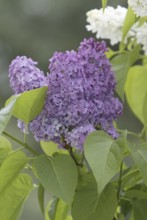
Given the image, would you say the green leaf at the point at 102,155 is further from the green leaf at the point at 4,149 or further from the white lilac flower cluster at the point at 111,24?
the white lilac flower cluster at the point at 111,24

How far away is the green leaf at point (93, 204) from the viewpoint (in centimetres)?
79

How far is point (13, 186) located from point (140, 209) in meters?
0.14

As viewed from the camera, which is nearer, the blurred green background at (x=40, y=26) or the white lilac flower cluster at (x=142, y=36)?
the white lilac flower cluster at (x=142, y=36)

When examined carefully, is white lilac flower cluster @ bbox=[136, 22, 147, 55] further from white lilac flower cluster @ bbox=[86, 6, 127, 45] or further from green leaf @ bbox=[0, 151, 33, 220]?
green leaf @ bbox=[0, 151, 33, 220]

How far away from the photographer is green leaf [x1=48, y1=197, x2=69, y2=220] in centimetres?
86

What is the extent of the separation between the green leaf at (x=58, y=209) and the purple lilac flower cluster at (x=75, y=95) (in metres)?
0.09

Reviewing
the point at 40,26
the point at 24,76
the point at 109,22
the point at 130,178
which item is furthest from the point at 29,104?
the point at 40,26

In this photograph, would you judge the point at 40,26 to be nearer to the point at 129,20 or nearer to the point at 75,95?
the point at 129,20

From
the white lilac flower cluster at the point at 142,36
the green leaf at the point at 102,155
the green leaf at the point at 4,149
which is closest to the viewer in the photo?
the green leaf at the point at 102,155

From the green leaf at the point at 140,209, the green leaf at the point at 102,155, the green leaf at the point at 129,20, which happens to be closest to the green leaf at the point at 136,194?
the green leaf at the point at 140,209

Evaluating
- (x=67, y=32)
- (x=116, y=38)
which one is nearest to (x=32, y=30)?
(x=67, y=32)

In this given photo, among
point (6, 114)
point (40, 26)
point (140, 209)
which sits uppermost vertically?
point (40, 26)

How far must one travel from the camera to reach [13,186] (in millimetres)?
819

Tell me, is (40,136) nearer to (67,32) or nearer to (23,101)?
(23,101)
